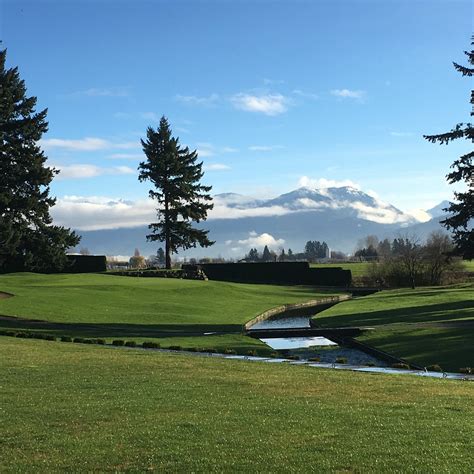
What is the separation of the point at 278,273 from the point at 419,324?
4487 cm

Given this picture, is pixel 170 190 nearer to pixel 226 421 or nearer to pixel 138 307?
pixel 138 307

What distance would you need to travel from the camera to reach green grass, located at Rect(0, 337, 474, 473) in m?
6.90

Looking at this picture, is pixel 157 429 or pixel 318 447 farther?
pixel 157 429

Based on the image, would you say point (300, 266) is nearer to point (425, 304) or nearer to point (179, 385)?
point (425, 304)

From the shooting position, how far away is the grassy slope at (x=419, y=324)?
21473 mm

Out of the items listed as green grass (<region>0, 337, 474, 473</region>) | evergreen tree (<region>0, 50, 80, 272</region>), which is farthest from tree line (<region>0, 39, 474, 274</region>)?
green grass (<region>0, 337, 474, 473</region>)

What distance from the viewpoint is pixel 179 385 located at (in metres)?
12.6

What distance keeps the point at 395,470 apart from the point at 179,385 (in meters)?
6.80

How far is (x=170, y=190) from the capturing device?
69125 mm

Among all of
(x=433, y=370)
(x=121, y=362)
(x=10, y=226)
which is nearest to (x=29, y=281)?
(x=10, y=226)

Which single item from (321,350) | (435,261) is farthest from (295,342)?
(435,261)

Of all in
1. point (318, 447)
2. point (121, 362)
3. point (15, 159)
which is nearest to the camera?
point (318, 447)

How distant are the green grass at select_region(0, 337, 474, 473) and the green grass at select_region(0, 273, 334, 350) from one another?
11279 mm

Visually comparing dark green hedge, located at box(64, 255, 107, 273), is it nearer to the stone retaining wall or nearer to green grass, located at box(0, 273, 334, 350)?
green grass, located at box(0, 273, 334, 350)
